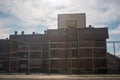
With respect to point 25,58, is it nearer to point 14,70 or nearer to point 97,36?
point 14,70

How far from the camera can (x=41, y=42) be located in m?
70.2

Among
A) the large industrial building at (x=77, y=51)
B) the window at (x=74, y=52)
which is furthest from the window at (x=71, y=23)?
the window at (x=74, y=52)

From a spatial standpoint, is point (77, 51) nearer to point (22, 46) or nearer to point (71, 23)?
point (22, 46)

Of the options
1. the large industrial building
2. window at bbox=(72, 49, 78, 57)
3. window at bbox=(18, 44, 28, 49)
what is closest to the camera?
the large industrial building

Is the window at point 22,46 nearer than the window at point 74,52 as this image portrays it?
No

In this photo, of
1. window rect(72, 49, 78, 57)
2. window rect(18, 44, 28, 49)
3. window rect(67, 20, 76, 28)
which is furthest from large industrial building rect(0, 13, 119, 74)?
window rect(67, 20, 76, 28)

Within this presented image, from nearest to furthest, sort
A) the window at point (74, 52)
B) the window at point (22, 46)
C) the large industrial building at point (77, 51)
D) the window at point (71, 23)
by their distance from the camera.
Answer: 1. the window at point (71, 23)
2. the large industrial building at point (77, 51)
3. the window at point (74, 52)
4. the window at point (22, 46)

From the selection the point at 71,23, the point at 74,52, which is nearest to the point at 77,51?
the point at 74,52

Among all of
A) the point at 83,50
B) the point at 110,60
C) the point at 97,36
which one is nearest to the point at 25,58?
the point at 83,50

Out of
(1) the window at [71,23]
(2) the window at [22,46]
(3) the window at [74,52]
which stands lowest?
(3) the window at [74,52]

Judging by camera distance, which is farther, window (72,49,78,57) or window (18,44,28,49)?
window (18,44,28,49)

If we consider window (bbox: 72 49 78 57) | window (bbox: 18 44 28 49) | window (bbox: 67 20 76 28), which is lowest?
window (bbox: 72 49 78 57)

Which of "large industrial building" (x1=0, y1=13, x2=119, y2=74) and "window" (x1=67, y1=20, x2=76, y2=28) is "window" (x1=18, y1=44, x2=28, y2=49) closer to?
"large industrial building" (x1=0, y1=13, x2=119, y2=74)

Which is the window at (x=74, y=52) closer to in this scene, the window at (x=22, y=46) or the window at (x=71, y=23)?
the window at (x=22, y=46)
